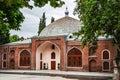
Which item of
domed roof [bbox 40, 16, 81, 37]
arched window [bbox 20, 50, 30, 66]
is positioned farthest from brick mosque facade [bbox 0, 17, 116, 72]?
domed roof [bbox 40, 16, 81, 37]

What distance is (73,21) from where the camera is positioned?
141 ft

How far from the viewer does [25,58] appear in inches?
1598

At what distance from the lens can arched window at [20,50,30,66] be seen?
40.4m

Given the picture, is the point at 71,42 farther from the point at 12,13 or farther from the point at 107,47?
the point at 12,13

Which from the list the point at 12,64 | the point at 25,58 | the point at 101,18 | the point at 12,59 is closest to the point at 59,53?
the point at 25,58

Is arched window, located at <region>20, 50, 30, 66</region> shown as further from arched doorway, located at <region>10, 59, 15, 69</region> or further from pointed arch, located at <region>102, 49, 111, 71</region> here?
pointed arch, located at <region>102, 49, 111, 71</region>

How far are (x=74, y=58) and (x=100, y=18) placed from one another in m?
16.4

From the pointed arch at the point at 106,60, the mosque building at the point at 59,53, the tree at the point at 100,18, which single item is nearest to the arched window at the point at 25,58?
the mosque building at the point at 59,53

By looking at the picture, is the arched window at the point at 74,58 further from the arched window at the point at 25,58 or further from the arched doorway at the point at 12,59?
the arched doorway at the point at 12,59

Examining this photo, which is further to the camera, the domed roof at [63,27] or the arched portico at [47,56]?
the domed roof at [63,27]

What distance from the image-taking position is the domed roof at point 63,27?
1636 inches

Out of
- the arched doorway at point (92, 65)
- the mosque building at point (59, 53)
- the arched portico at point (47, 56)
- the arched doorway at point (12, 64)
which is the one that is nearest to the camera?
the mosque building at point (59, 53)

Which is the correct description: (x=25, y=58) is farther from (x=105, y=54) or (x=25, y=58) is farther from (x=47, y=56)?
(x=105, y=54)

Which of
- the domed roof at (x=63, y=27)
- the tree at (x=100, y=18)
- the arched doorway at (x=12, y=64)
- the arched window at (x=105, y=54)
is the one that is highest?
the domed roof at (x=63, y=27)
